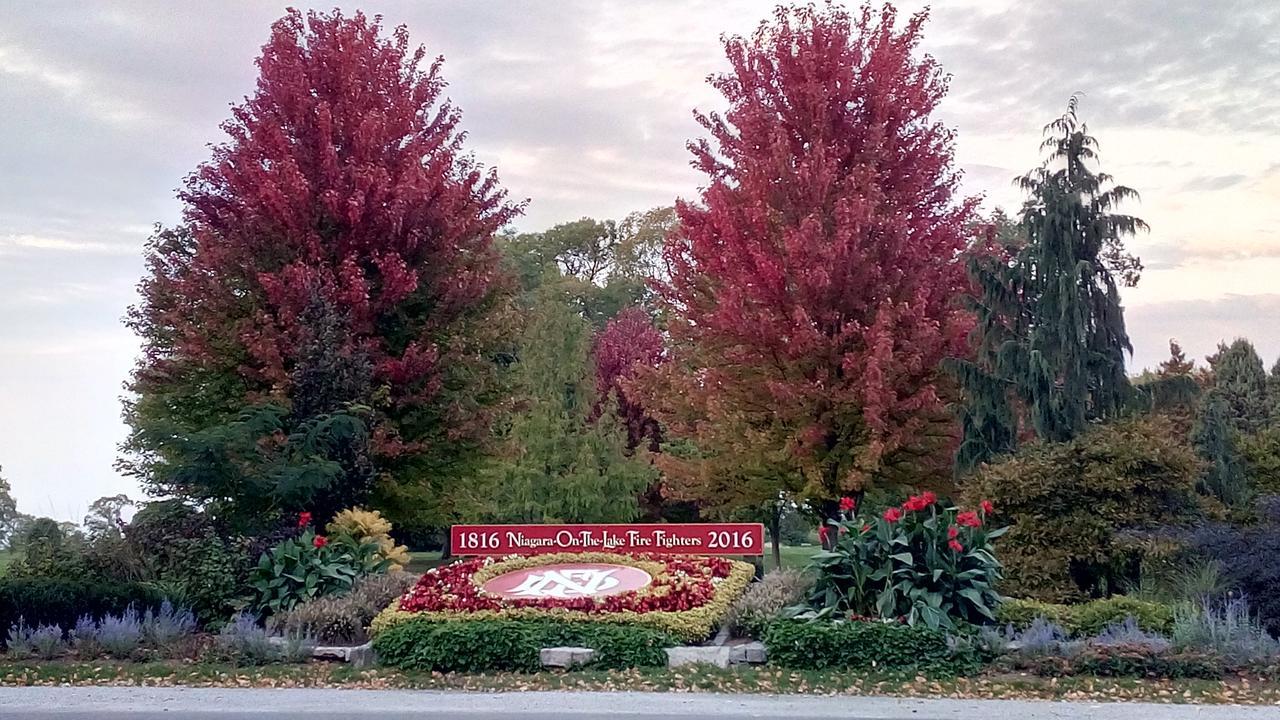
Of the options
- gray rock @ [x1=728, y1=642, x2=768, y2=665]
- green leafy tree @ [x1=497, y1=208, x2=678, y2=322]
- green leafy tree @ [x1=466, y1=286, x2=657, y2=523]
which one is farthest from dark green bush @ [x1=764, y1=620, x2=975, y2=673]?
green leafy tree @ [x1=497, y1=208, x2=678, y2=322]

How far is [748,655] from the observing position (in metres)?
10.8

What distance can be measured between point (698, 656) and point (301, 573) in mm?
5043

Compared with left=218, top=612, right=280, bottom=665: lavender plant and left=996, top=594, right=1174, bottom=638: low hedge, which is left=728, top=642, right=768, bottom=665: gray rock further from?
left=218, top=612, right=280, bottom=665: lavender plant

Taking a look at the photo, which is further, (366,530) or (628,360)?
(628,360)

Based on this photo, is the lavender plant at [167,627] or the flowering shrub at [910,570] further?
the lavender plant at [167,627]

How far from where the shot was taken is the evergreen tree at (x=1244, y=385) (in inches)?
965

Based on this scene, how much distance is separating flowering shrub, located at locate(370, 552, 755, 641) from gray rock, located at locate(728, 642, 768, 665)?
22.3 inches

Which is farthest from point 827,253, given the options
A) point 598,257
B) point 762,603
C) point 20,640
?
point 598,257

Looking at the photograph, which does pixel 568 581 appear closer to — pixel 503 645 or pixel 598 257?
pixel 503 645

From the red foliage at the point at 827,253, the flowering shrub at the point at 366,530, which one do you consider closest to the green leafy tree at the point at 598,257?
the red foliage at the point at 827,253

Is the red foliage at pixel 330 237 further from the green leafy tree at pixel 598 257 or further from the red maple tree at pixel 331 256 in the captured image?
the green leafy tree at pixel 598 257

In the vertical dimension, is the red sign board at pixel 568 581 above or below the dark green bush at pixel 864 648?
above

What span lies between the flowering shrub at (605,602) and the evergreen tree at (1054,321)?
17.3 ft

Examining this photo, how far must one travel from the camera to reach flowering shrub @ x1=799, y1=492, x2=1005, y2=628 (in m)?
10.9
